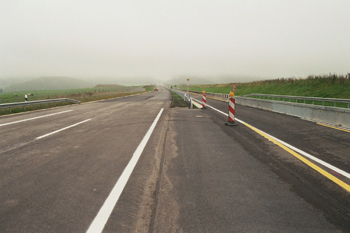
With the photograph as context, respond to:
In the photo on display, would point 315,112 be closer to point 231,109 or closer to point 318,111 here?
point 318,111

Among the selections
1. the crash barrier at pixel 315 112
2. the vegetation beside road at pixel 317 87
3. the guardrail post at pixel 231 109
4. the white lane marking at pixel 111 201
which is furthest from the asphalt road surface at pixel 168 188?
the vegetation beside road at pixel 317 87

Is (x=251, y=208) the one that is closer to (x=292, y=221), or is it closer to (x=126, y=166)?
(x=292, y=221)

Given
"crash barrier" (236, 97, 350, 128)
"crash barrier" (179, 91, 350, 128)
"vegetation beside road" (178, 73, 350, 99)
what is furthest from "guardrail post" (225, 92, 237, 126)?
"vegetation beside road" (178, 73, 350, 99)

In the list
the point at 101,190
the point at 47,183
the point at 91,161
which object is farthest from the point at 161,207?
the point at 91,161

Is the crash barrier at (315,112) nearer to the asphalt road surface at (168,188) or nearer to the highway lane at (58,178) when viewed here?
the asphalt road surface at (168,188)

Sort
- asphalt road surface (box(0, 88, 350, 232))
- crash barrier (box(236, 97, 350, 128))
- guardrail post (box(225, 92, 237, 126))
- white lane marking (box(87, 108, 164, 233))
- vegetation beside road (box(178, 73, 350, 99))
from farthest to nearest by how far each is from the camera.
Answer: vegetation beside road (box(178, 73, 350, 99)) < guardrail post (box(225, 92, 237, 126)) < crash barrier (box(236, 97, 350, 128)) < asphalt road surface (box(0, 88, 350, 232)) < white lane marking (box(87, 108, 164, 233))

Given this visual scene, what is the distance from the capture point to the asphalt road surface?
2.64 m

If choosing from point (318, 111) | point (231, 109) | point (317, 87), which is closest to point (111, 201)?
point (231, 109)

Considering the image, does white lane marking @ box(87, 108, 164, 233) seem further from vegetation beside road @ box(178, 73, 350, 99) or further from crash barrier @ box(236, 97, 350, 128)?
vegetation beside road @ box(178, 73, 350, 99)

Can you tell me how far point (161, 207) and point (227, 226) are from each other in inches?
36.6

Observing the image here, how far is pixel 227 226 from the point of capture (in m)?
2.57

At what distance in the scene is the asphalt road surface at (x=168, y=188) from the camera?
264cm

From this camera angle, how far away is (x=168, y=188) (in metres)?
3.56

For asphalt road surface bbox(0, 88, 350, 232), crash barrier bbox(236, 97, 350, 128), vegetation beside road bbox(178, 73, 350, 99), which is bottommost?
asphalt road surface bbox(0, 88, 350, 232)
